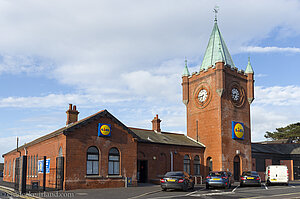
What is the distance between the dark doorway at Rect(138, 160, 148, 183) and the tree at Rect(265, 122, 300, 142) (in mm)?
49317

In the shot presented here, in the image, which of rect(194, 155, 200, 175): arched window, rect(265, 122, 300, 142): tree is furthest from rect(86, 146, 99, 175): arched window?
rect(265, 122, 300, 142): tree

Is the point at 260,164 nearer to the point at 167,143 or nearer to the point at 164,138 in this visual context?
the point at 164,138

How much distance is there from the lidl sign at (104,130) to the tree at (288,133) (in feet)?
184

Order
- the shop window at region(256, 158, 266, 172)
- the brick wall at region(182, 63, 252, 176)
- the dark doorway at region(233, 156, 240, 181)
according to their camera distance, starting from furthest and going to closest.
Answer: the shop window at region(256, 158, 266, 172), the dark doorway at region(233, 156, 240, 181), the brick wall at region(182, 63, 252, 176)

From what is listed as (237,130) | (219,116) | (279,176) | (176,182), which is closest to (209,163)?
(237,130)

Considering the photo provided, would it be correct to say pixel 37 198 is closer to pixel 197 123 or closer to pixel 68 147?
pixel 68 147

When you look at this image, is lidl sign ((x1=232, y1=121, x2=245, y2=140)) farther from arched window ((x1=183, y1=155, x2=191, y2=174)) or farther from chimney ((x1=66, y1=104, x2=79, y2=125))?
chimney ((x1=66, y1=104, x2=79, y2=125))

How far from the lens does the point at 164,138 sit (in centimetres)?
3706

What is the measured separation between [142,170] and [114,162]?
6.58 meters

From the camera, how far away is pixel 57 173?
25281 millimetres

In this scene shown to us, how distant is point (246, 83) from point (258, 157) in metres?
10.4

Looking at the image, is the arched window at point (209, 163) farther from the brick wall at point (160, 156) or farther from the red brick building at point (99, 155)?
the red brick building at point (99, 155)

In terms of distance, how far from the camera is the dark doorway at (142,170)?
33.4 m

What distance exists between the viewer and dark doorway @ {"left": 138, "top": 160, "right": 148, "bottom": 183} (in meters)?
33.4
